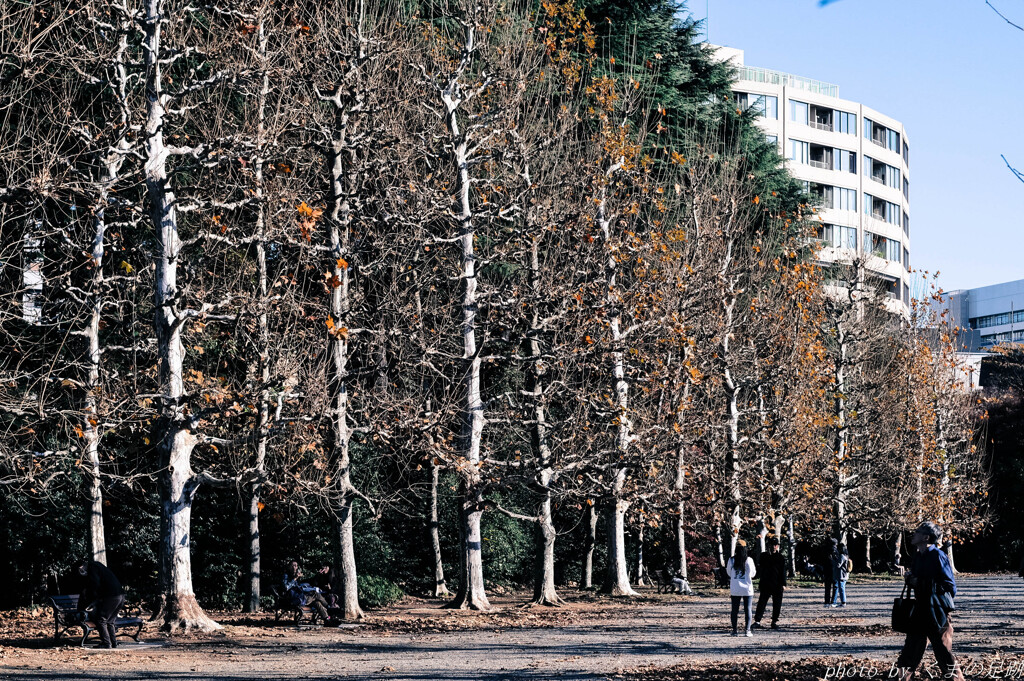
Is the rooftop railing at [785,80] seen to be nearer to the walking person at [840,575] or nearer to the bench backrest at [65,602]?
the walking person at [840,575]

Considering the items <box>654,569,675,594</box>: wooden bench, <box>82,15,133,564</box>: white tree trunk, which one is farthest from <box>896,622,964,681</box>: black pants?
<box>654,569,675,594</box>: wooden bench

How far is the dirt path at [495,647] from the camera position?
13.8m

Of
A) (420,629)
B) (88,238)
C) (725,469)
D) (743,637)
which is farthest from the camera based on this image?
(725,469)

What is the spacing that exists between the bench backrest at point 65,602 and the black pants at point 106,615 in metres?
1.64

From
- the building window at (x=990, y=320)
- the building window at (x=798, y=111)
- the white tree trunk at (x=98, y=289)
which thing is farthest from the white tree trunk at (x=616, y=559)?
the building window at (x=990, y=320)

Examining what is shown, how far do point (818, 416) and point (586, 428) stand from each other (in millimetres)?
12708

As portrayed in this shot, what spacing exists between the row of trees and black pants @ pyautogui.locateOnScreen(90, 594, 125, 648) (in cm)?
160

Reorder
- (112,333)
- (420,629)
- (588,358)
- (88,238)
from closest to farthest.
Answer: (420,629), (88,238), (112,333), (588,358)

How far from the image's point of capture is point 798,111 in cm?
7875

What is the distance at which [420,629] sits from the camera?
19.9 meters

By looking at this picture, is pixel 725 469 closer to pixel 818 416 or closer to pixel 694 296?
pixel 818 416

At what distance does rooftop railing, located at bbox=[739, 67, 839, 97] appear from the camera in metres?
78.6

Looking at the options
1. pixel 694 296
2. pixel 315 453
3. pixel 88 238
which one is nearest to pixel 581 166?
pixel 694 296

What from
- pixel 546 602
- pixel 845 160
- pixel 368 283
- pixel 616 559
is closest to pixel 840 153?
pixel 845 160
